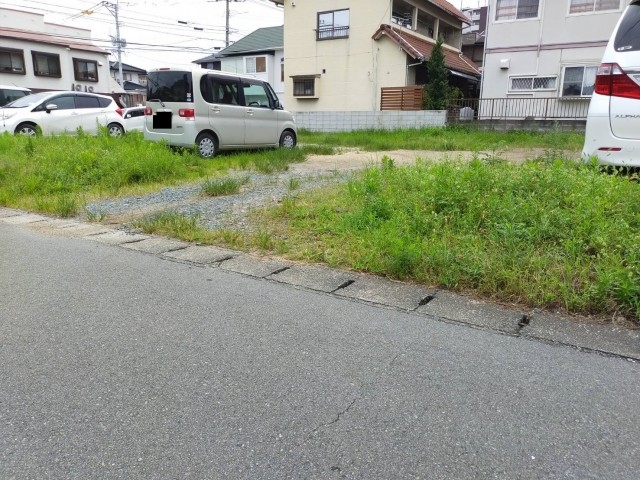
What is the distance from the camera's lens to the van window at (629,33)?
4145mm

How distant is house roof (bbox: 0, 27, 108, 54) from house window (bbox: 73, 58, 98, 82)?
2.56 ft

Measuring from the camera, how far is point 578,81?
1639cm

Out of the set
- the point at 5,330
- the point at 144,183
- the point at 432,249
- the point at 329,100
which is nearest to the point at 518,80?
the point at 329,100

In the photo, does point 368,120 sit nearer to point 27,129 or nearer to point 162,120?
point 162,120

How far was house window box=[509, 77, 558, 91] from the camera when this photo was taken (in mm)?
16891

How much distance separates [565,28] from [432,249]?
53.8 ft

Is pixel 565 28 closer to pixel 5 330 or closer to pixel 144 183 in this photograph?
pixel 144 183

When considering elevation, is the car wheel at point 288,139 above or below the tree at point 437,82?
below

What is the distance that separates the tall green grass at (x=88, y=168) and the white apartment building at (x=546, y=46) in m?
11.9

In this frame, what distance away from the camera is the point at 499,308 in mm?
3023

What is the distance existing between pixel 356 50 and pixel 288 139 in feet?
34.1

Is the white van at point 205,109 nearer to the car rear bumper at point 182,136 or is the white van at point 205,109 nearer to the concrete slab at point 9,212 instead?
the car rear bumper at point 182,136

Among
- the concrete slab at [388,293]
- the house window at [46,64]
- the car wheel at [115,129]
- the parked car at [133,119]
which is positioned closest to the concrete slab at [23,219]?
the concrete slab at [388,293]

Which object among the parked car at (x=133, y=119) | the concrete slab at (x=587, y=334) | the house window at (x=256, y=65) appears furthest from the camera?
the house window at (x=256, y=65)
